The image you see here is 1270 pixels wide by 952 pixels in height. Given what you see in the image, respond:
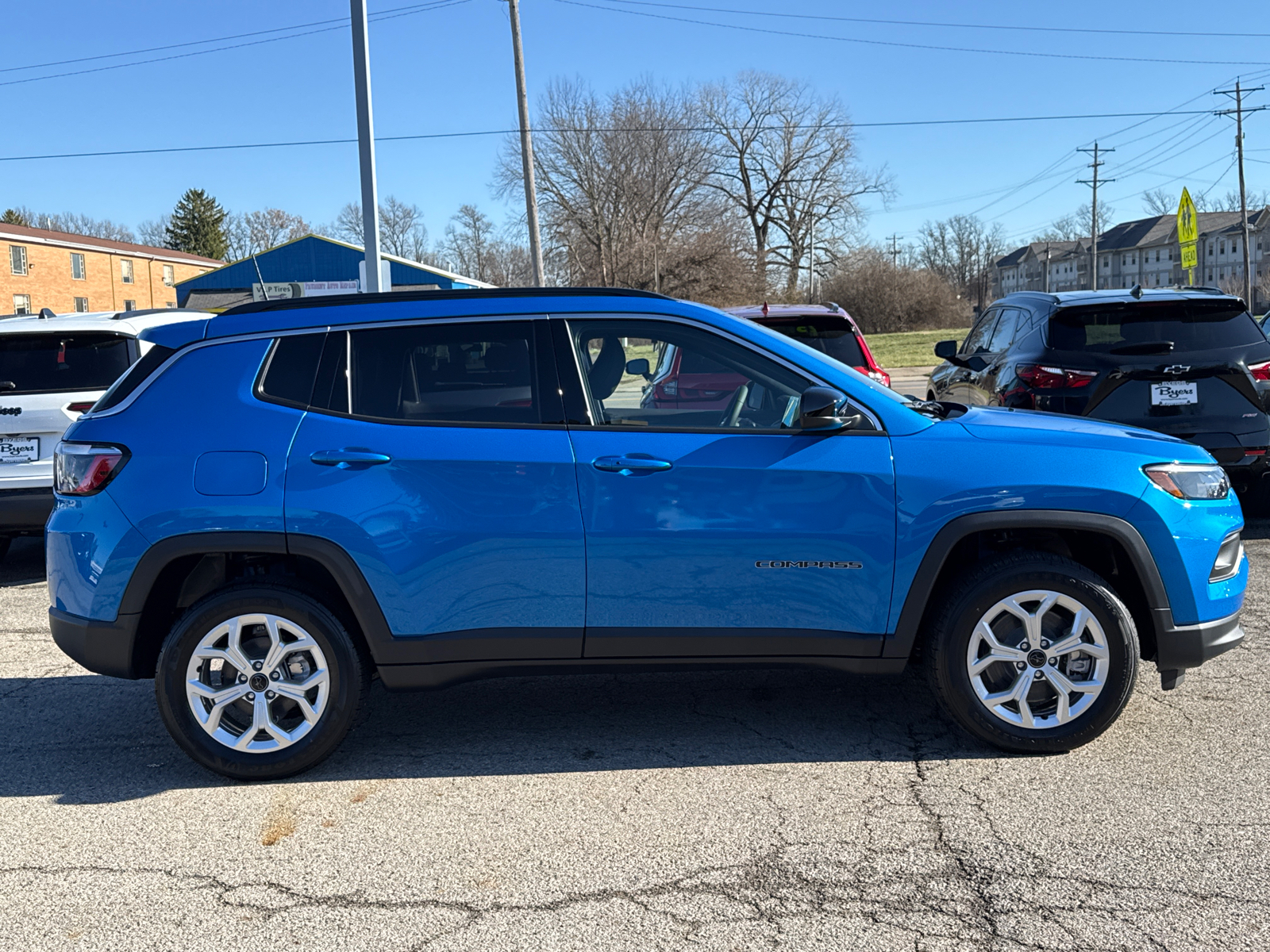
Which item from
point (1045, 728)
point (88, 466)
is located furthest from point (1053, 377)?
point (88, 466)

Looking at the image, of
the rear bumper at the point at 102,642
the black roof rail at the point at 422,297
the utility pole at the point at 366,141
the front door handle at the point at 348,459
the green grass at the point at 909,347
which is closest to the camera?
the front door handle at the point at 348,459

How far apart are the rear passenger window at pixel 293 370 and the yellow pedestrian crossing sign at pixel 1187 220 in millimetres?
18785

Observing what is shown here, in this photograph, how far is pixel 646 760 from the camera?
14.0 ft

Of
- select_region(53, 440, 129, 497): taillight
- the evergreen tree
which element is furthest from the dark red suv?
the evergreen tree

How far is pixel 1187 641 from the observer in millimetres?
4129

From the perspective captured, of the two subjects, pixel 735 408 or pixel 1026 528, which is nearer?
pixel 1026 528

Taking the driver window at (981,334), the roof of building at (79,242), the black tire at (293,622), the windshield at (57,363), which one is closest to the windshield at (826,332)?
the driver window at (981,334)

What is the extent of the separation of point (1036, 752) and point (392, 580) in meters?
2.51

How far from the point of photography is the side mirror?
12.9ft

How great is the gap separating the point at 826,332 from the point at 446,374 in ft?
18.9

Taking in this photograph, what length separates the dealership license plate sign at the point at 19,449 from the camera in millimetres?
7441

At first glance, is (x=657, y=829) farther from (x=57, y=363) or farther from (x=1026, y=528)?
(x=57, y=363)

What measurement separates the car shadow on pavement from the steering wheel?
3.74 feet

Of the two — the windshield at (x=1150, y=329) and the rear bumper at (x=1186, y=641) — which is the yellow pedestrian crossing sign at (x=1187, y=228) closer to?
the windshield at (x=1150, y=329)
